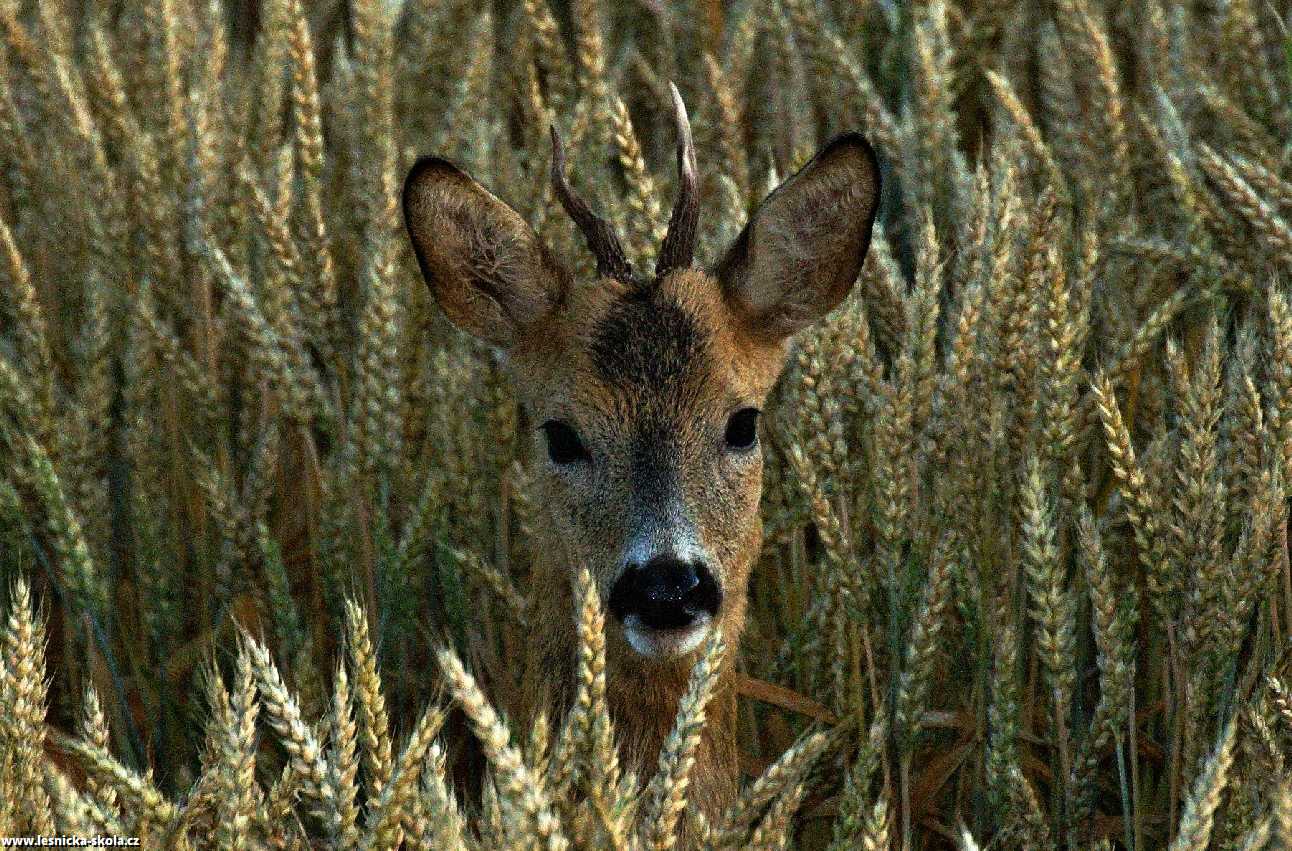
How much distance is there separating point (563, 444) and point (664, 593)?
71 centimetres

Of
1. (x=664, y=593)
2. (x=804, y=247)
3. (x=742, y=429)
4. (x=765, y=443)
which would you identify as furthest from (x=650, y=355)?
(x=765, y=443)

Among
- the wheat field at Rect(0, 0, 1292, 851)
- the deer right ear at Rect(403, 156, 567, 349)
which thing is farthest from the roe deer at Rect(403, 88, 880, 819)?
the wheat field at Rect(0, 0, 1292, 851)

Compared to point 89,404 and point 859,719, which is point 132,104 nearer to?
point 89,404

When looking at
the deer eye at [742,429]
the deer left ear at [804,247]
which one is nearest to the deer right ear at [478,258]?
the deer left ear at [804,247]

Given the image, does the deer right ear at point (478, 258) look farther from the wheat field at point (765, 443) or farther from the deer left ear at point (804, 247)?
the deer left ear at point (804, 247)

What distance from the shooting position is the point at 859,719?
4.03 meters

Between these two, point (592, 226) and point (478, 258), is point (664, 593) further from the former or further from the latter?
point (478, 258)

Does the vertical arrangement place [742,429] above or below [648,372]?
below

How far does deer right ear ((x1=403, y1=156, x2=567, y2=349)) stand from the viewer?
418 cm

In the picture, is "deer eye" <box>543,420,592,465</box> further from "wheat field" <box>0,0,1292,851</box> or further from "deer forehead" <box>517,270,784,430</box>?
"wheat field" <box>0,0,1292,851</box>

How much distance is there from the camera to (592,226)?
13.6 ft

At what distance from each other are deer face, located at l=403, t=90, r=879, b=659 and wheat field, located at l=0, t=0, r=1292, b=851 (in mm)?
213

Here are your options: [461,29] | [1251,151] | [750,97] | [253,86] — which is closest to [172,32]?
[253,86]

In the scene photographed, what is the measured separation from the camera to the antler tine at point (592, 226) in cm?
412
